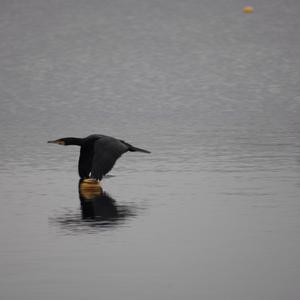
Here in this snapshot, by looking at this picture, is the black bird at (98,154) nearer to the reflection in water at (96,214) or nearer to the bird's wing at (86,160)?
the bird's wing at (86,160)

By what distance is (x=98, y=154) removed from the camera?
1638cm

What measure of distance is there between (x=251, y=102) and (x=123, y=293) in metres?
31.9

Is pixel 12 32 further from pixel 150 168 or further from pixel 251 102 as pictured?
pixel 150 168

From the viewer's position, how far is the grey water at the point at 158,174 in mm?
10469

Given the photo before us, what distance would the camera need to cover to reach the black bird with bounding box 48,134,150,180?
16156 millimetres

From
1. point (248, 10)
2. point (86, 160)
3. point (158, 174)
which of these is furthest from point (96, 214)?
point (248, 10)

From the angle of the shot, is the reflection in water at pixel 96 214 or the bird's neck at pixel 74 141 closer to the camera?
the reflection in water at pixel 96 214

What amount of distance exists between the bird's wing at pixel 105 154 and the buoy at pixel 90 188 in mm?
284

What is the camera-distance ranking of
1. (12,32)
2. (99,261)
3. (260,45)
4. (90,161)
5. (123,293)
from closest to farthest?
(123,293), (99,261), (90,161), (260,45), (12,32)

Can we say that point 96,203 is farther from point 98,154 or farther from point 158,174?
point 158,174

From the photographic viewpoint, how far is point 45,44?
6372cm

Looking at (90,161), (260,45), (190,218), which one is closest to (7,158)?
(90,161)

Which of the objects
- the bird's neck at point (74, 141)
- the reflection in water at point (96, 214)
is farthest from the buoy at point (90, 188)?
the bird's neck at point (74, 141)

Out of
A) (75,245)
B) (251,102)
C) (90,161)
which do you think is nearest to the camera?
(75,245)
